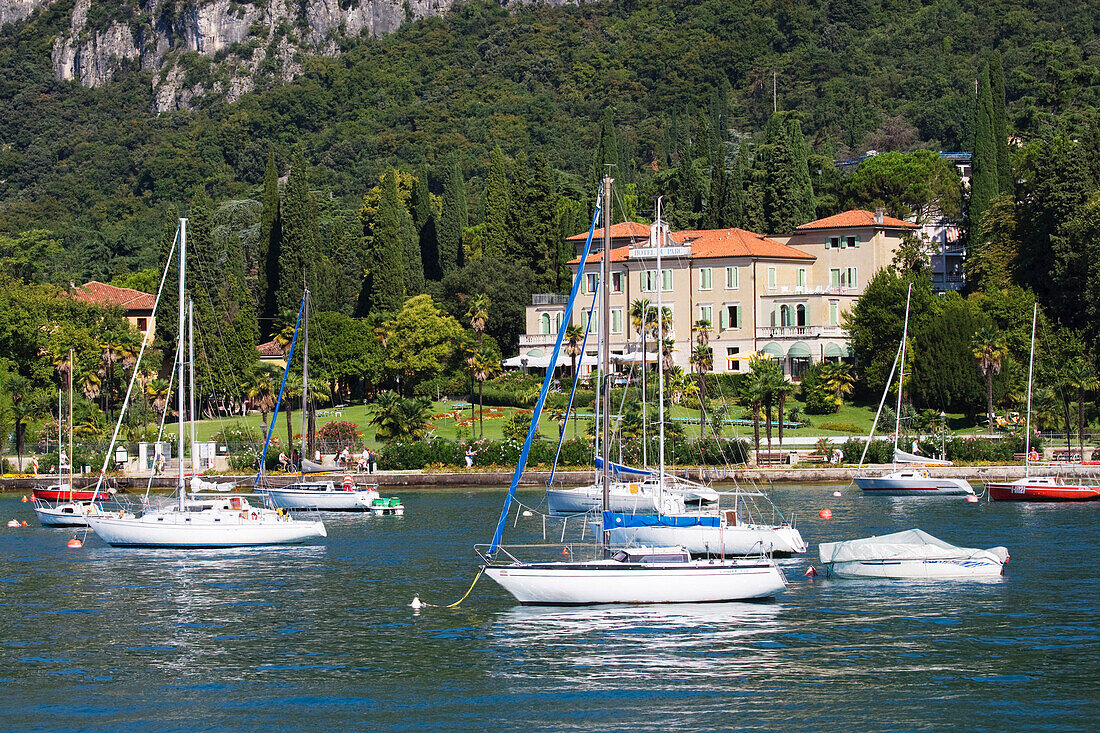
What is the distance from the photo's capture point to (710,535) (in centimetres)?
4559

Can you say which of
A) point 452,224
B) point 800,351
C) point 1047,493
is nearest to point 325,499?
point 1047,493

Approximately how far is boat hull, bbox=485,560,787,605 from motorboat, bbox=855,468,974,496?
37635 mm

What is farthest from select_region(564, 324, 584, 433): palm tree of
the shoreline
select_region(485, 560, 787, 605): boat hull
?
select_region(485, 560, 787, 605): boat hull

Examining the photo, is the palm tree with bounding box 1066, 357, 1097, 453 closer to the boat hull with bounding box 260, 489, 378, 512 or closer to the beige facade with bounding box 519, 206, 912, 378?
the beige facade with bounding box 519, 206, 912, 378

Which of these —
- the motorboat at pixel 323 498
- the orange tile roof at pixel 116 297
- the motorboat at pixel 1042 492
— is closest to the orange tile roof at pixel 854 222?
the motorboat at pixel 1042 492

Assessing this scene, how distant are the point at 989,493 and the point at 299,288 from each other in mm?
62578

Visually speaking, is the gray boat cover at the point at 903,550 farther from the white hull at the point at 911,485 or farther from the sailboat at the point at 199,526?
the white hull at the point at 911,485

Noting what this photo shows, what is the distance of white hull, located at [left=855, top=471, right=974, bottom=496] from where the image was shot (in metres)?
73.0

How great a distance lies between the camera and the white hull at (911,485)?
7300cm

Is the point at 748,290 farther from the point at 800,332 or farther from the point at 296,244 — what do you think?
the point at 296,244

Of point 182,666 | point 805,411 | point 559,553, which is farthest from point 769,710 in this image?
point 805,411

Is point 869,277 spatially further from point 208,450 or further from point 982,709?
point 982,709

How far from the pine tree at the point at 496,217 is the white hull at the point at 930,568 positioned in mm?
79032

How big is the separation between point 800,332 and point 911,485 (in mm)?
31511
